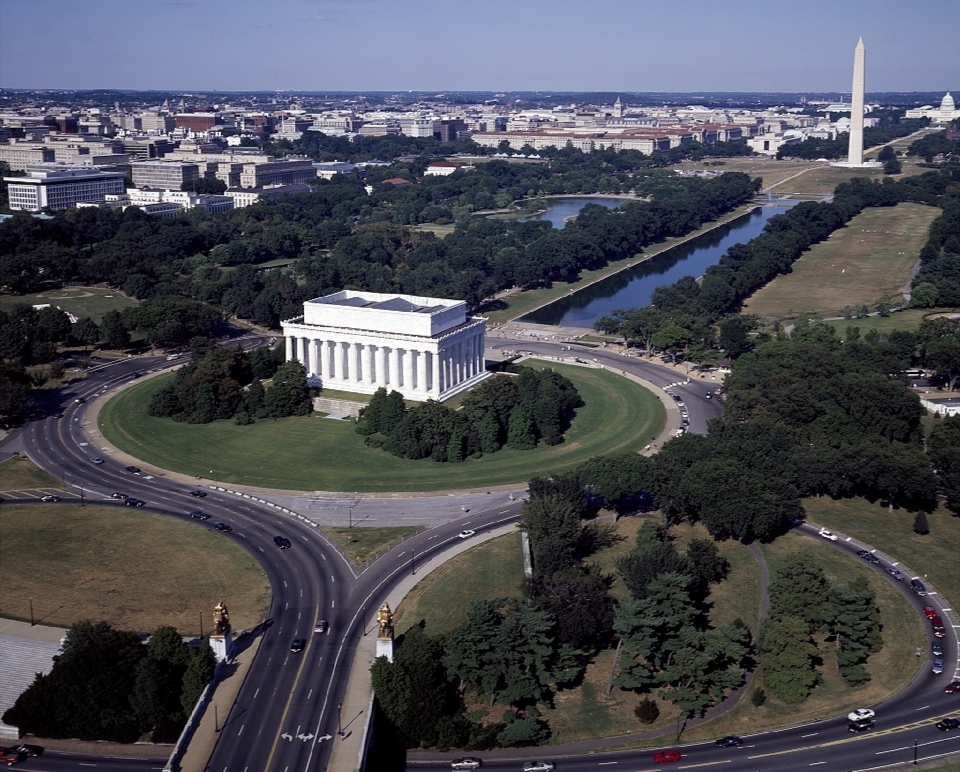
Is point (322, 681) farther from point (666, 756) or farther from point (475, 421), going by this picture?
point (475, 421)

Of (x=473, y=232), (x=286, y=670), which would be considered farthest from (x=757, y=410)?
(x=473, y=232)

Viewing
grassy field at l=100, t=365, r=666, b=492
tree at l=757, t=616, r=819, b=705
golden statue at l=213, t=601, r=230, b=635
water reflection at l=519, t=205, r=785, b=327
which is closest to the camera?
tree at l=757, t=616, r=819, b=705

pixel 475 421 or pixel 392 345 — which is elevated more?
pixel 392 345

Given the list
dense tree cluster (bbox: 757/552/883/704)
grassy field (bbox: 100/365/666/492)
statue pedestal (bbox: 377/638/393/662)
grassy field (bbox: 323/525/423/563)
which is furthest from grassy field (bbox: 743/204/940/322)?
statue pedestal (bbox: 377/638/393/662)

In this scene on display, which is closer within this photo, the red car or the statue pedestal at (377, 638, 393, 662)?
the red car

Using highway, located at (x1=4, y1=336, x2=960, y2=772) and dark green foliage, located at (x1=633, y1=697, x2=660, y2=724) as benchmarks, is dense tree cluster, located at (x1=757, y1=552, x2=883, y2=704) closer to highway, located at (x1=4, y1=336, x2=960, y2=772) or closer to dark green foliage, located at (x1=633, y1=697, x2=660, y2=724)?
highway, located at (x1=4, y1=336, x2=960, y2=772)

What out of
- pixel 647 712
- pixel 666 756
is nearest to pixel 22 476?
pixel 647 712
